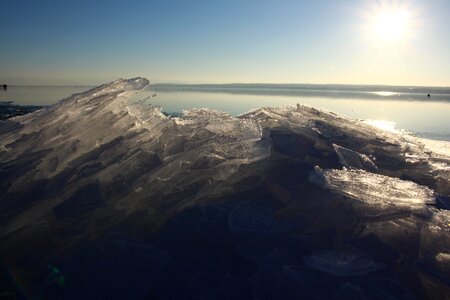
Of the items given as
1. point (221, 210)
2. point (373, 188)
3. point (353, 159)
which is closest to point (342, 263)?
point (373, 188)

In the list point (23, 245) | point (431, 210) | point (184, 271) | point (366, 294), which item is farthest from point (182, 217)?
point (431, 210)

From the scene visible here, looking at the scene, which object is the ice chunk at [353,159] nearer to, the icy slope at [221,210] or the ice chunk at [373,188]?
the icy slope at [221,210]

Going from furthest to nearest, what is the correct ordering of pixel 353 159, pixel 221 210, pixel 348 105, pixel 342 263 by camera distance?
pixel 348 105, pixel 353 159, pixel 221 210, pixel 342 263

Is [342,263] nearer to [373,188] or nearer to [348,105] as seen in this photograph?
[373,188]

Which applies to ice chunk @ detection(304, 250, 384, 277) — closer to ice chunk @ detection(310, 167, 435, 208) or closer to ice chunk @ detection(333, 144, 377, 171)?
ice chunk @ detection(310, 167, 435, 208)

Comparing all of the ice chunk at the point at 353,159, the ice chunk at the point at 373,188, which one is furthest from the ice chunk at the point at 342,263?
the ice chunk at the point at 353,159

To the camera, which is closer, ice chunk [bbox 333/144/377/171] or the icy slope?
the icy slope

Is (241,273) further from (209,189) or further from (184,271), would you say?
(209,189)

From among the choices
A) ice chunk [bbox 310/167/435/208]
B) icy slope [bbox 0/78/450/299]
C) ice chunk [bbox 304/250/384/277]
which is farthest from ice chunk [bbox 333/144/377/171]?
ice chunk [bbox 304/250/384/277]
